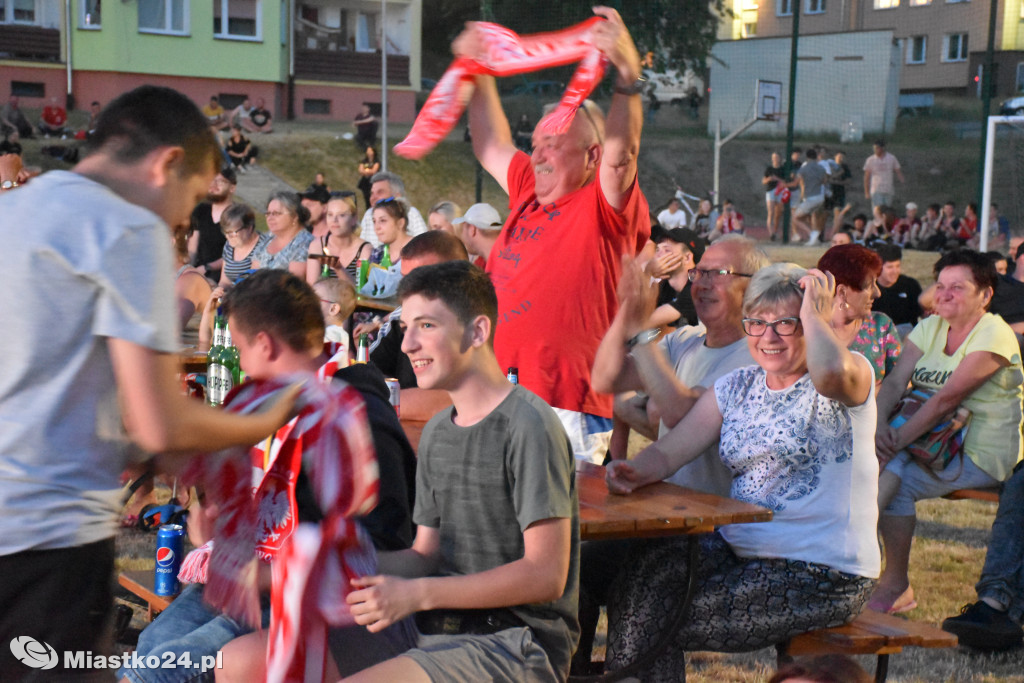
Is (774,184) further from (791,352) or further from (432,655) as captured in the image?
(432,655)

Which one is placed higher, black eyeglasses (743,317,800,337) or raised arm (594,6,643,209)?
raised arm (594,6,643,209)

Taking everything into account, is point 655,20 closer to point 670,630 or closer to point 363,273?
point 363,273

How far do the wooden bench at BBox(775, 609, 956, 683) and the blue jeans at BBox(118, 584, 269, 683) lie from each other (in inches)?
56.8

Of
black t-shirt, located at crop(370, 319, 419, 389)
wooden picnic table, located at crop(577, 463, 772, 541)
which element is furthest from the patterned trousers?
black t-shirt, located at crop(370, 319, 419, 389)

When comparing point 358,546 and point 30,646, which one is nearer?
point 30,646

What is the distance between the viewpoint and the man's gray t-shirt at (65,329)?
1.71m

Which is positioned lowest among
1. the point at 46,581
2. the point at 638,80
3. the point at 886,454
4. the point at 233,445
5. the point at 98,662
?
the point at 886,454

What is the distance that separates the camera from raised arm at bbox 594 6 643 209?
3.37 meters

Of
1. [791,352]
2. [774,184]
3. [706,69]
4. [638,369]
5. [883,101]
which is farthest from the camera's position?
[883,101]

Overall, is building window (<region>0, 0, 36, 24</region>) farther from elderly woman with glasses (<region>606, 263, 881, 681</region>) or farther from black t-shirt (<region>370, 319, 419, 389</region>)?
elderly woman with glasses (<region>606, 263, 881, 681</region>)

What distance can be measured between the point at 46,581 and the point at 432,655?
0.80 meters

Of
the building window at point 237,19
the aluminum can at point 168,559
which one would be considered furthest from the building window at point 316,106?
the aluminum can at point 168,559

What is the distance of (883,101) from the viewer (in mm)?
25172

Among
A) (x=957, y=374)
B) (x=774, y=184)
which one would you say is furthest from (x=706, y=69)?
(x=957, y=374)
